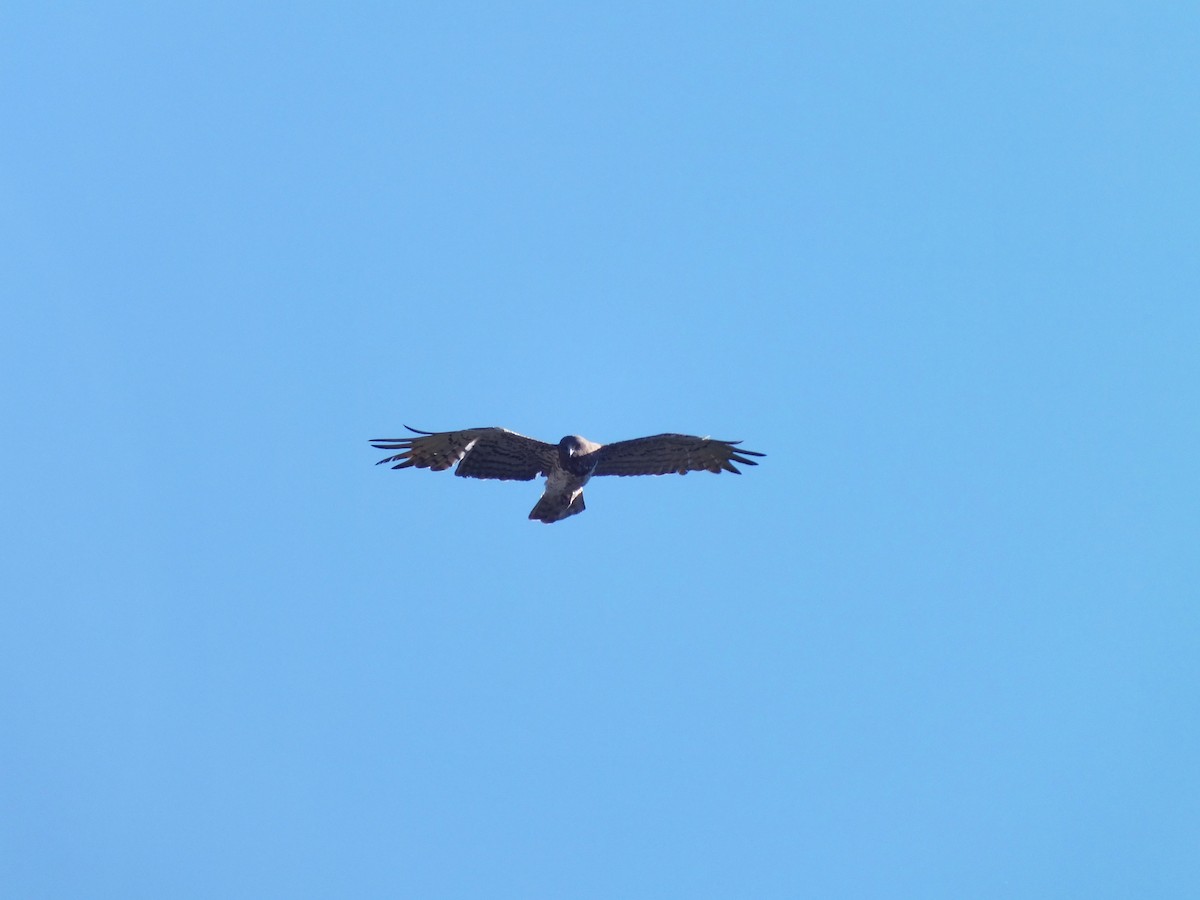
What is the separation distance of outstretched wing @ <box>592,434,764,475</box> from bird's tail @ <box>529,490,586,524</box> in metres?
0.67

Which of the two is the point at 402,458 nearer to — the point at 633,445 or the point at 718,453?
the point at 633,445

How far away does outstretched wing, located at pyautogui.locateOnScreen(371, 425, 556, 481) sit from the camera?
19641mm

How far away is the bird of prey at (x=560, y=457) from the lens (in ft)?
63.8

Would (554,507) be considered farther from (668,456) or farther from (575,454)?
(668,456)

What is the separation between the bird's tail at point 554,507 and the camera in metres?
19.7

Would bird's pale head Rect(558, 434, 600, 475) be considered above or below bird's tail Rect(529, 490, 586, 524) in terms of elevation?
above

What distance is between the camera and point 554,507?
19688mm

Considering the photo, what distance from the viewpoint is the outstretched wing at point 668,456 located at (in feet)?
63.6

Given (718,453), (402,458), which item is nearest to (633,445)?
(718,453)

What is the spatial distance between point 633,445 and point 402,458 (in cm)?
366

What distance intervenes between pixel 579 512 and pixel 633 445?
141 centimetres

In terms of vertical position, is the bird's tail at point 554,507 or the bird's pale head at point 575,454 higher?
the bird's pale head at point 575,454

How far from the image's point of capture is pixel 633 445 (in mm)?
19734

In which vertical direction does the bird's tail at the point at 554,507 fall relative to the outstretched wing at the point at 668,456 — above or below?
below
